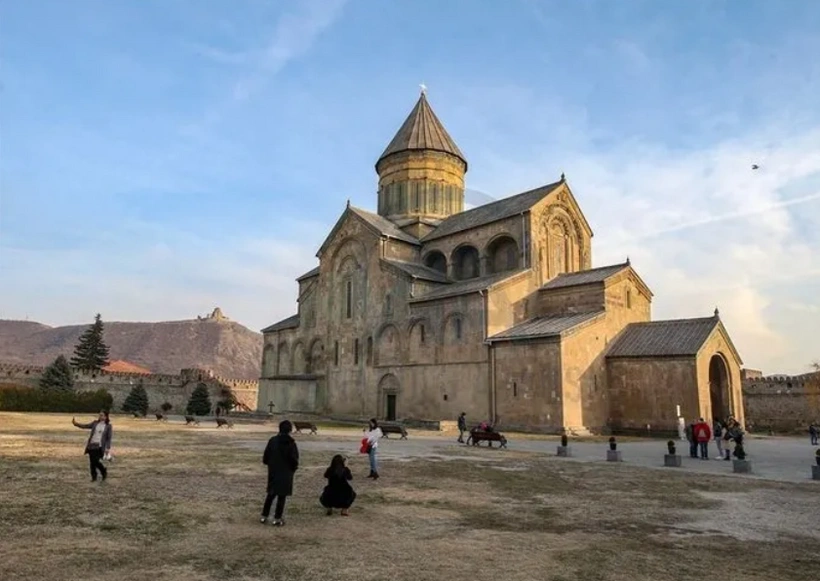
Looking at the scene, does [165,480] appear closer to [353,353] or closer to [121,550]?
[121,550]

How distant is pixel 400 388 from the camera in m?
34.0

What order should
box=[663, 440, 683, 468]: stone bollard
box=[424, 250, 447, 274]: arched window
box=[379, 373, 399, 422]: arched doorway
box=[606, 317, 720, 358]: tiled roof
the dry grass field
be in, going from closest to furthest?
1. the dry grass field
2. box=[663, 440, 683, 468]: stone bollard
3. box=[606, 317, 720, 358]: tiled roof
4. box=[379, 373, 399, 422]: arched doorway
5. box=[424, 250, 447, 274]: arched window

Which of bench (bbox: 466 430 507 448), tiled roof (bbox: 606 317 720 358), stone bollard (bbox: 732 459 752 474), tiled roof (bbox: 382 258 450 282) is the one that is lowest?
stone bollard (bbox: 732 459 752 474)

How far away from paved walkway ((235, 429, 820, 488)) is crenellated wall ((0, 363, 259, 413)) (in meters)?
29.6

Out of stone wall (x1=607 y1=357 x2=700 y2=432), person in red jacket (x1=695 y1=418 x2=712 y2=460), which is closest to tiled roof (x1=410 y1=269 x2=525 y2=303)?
stone wall (x1=607 y1=357 x2=700 y2=432)

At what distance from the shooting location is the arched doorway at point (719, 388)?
95.1 ft

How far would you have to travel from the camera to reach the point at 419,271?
118ft

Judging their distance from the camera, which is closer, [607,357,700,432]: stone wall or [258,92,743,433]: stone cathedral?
[607,357,700,432]: stone wall

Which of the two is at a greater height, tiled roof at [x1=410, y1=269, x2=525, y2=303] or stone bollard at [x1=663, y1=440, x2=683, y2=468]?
tiled roof at [x1=410, y1=269, x2=525, y2=303]

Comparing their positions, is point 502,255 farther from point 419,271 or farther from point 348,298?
point 348,298

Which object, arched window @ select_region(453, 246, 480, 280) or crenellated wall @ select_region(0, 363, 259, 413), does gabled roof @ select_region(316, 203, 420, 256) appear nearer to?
arched window @ select_region(453, 246, 480, 280)

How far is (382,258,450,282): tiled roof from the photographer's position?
3484 cm

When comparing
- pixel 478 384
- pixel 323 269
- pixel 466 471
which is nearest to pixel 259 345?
pixel 323 269

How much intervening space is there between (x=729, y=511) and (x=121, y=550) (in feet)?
30.1
